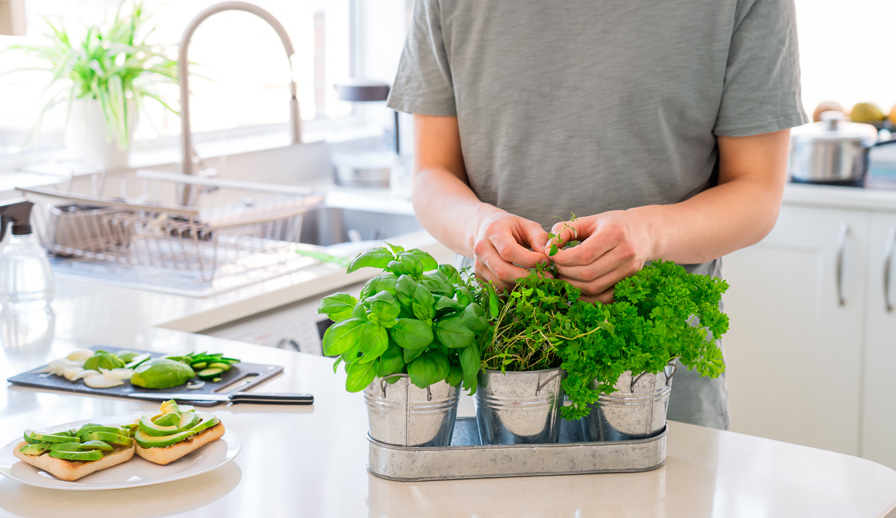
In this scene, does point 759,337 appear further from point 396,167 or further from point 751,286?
point 396,167

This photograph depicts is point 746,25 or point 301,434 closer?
point 301,434

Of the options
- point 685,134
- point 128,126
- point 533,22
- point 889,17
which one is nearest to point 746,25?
point 685,134

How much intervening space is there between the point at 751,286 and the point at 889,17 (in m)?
0.98

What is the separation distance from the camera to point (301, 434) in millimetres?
917

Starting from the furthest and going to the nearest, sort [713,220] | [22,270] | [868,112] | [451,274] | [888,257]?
[868,112] → [888,257] → [22,270] → [713,220] → [451,274]

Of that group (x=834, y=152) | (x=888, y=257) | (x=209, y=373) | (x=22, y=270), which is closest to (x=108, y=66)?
(x=22, y=270)

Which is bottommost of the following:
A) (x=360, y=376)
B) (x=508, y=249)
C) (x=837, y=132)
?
(x=360, y=376)

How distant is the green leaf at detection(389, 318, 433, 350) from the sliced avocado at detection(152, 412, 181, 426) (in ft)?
0.86

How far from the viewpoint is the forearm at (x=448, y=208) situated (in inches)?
38.0

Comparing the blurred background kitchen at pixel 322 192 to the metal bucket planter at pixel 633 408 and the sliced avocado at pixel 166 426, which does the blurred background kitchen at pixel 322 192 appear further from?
the metal bucket planter at pixel 633 408

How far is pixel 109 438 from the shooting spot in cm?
81

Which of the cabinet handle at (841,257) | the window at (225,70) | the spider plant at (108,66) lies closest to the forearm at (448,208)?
the window at (225,70)

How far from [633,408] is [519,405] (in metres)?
0.11

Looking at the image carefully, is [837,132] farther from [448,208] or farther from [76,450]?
[76,450]
